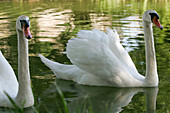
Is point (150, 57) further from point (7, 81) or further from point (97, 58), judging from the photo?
point (7, 81)

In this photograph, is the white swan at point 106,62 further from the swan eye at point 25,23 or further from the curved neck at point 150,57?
the swan eye at point 25,23

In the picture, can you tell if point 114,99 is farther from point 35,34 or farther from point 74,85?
point 35,34

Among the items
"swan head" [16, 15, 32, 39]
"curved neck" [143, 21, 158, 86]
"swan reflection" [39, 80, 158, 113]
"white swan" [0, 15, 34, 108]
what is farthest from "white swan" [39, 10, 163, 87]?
"swan head" [16, 15, 32, 39]

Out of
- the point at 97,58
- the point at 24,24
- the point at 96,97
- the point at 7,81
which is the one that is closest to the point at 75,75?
the point at 97,58

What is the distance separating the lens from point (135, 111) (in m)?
5.29

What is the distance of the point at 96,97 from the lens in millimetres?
6066

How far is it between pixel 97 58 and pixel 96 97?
726mm

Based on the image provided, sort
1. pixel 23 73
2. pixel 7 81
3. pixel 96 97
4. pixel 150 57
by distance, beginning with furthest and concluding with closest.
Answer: pixel 150 57
pixel 96 97
pixel 7 81
pixel 23 73

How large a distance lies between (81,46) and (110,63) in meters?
0.69

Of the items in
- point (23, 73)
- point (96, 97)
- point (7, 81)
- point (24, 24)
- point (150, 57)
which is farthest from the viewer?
point (150, 57)

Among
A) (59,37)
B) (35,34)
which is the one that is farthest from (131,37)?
(35,34)

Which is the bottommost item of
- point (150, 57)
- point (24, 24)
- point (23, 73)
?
point (150, 57)

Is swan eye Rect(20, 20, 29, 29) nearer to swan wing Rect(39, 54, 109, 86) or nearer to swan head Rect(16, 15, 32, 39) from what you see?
swan head Rect(16, 15, 32, 39)

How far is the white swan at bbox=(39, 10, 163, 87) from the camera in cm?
620
